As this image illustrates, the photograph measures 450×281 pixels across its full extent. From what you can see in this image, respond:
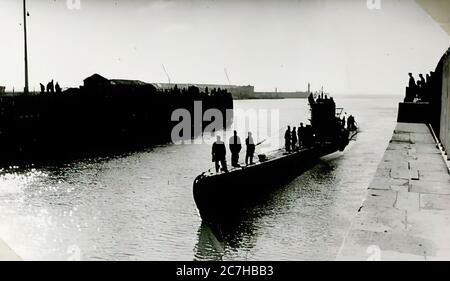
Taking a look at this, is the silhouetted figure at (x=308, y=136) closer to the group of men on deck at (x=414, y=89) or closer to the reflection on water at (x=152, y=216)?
the reflection on water at (x=152, y=216)

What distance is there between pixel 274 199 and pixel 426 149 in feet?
26.0

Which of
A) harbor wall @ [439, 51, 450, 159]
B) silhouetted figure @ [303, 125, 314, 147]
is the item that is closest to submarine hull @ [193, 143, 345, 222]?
silhouetted figure @ [303, 125, 314, 147]

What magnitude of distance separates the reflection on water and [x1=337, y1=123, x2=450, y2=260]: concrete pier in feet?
14.6

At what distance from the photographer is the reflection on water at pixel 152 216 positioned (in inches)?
450

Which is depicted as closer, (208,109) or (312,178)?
(312,178)

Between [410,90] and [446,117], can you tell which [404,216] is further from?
[410,90]

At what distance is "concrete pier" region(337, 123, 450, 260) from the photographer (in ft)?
14.1

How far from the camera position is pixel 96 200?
1675 cm

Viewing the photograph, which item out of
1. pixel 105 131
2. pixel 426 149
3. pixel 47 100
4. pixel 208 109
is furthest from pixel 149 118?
pixel 426 149

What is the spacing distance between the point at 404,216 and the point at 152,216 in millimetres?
10732

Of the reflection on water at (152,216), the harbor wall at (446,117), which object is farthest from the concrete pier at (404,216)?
the reflection on water at (152,216)

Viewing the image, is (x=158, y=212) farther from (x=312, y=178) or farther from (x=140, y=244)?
(x=312, y=178)

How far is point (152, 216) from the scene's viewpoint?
1458 centimetres
